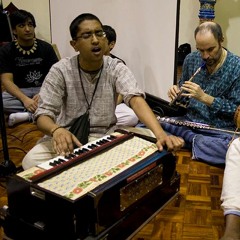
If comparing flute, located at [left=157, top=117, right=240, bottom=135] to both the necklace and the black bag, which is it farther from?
the necklace

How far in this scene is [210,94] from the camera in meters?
2.35

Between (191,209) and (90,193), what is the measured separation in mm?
839

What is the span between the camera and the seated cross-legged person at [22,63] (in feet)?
9.93

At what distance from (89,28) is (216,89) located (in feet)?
3.18

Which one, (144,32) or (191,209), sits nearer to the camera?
(191,209)

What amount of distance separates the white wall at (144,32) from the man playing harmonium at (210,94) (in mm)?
373

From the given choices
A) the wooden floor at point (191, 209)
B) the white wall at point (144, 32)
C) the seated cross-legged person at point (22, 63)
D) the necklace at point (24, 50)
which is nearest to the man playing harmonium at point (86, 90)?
the wooden floor at point (191, 209)

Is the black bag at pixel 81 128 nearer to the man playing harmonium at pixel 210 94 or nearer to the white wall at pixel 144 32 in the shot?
the man playing harmonium at pixel 210 94

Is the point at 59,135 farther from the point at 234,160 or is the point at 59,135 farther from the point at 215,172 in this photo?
the point at 215,172

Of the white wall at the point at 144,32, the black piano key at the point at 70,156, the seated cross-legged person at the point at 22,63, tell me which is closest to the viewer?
the black piano key at the point at 70,156

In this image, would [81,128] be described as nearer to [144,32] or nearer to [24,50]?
[144,32]

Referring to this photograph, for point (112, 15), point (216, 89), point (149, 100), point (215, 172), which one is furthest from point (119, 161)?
point (112, 15)

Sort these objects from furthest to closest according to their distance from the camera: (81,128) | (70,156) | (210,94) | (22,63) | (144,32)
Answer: (22,63)
(144,32)
(210,94)
(81,128)
(70,156)

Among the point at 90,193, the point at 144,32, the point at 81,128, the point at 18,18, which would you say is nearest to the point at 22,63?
the point at 18,18
